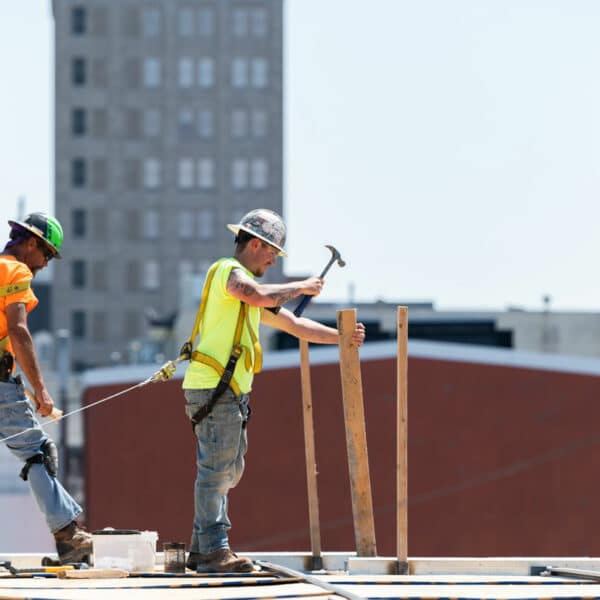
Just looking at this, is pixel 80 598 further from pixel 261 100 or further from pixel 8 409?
pixel 261 100

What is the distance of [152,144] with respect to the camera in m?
118

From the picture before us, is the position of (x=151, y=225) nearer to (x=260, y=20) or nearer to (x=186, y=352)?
(x=260, y=20)

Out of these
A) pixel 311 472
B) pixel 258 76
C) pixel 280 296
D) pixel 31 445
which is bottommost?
pixel 311 472

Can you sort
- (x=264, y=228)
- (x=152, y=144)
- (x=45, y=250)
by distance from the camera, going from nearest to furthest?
1. (x=264, y=228)
2. (x=45, y=250)
3. (x=152, y=144)

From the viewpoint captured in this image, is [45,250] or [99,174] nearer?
[45,250]

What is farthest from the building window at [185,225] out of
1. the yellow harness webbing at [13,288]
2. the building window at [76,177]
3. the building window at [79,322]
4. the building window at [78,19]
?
the yellow harness webbing at [13,288]

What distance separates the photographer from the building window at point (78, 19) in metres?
118

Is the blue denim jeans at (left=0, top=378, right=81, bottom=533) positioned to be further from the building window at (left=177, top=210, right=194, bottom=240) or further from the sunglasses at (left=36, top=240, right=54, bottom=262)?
the building window at (left=177, top=210, right=194, bottom=240)

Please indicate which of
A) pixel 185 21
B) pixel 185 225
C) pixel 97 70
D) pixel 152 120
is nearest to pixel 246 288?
pixel 185 225

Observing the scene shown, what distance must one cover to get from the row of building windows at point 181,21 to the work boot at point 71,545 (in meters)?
111

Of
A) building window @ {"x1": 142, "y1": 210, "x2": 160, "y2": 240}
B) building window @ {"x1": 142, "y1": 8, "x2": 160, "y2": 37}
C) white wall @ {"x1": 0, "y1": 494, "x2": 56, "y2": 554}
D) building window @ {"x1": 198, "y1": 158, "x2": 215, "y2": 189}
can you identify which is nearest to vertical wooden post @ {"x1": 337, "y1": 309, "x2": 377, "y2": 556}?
white wall @ {"x1": 0, "y1": 494, "x2": 56, "y2": 554}

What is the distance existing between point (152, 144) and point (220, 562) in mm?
111264

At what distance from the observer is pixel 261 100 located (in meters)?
118

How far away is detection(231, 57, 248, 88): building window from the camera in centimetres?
11831
